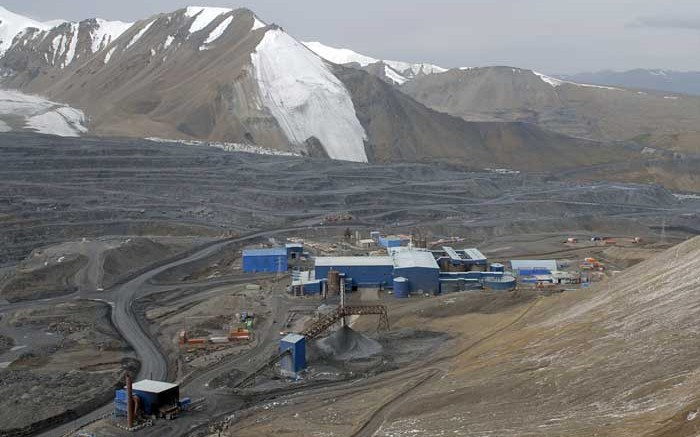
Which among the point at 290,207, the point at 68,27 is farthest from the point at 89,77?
the point at 290,207

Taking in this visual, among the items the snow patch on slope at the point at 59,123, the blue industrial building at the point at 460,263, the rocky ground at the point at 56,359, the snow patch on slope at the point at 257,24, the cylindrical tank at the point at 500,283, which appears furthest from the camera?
the snow patch on slope at the point at 257,24

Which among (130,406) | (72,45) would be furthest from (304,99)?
(130,406)

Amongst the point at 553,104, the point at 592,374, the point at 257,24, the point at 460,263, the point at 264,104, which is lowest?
the point at 460,263

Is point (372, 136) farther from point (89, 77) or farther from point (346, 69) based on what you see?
point (89, 77)

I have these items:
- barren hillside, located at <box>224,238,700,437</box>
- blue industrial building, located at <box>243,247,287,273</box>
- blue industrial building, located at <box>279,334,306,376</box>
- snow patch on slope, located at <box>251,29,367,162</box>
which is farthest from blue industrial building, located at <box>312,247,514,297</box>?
snow patch on slope, located at <box>251,29,367,162</box>

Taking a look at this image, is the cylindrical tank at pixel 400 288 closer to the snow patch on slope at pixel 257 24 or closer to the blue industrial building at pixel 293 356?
the blue industrial building at pixel 293 356

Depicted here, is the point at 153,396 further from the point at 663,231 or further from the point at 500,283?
the point at 663,231

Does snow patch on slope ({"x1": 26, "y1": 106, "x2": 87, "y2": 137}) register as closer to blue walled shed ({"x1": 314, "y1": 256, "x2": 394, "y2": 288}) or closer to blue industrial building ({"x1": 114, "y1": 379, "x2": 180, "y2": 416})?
blue walled shed ({"x1": 314, "y1": 256, "x2": 394, "y2": 288})

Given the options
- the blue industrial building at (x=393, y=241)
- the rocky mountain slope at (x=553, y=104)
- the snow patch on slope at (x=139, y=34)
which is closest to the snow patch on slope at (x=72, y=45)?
the snow patch on slope at (x=139, y=34)
